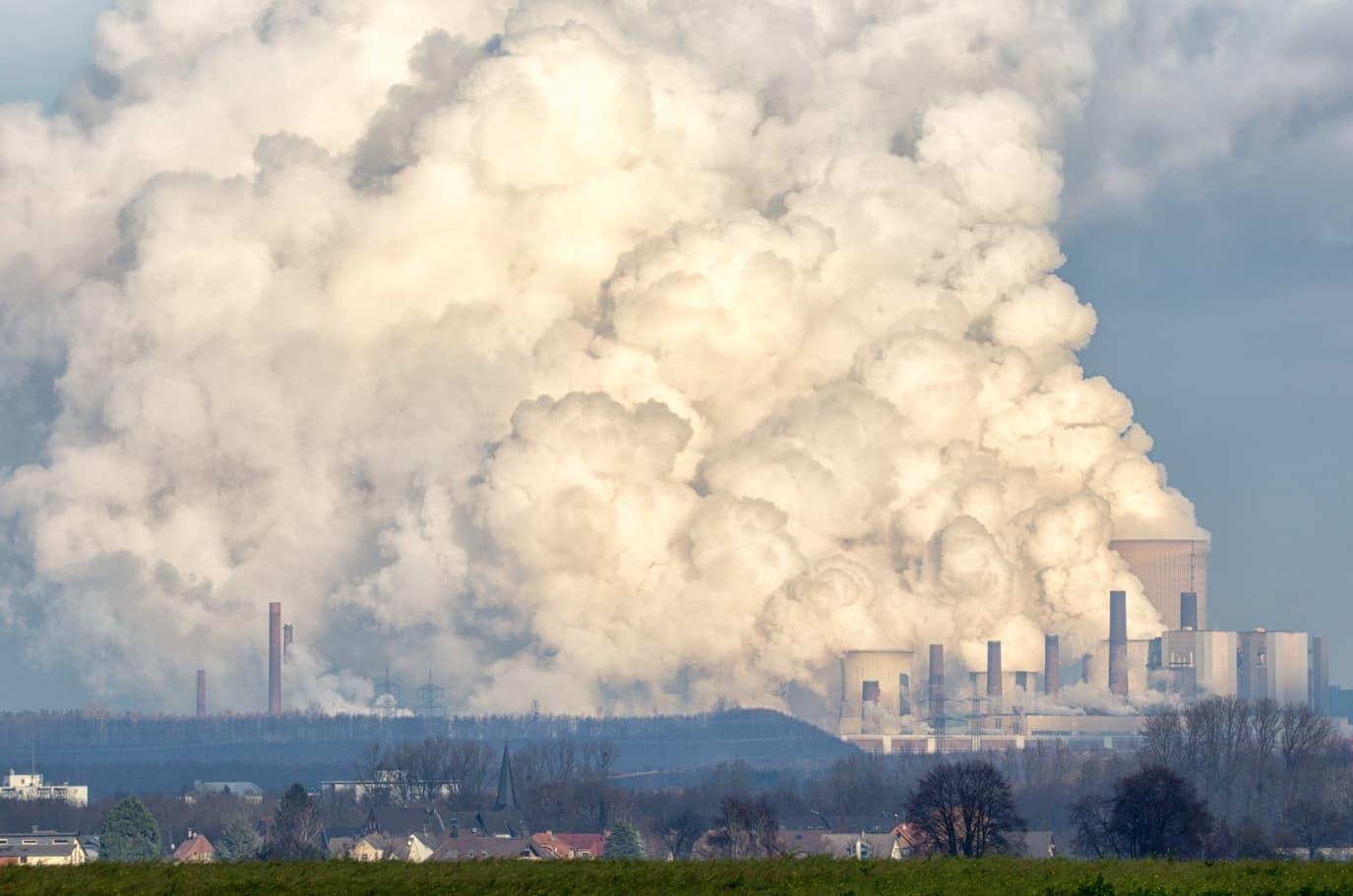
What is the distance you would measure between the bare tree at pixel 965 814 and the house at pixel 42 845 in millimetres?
21586

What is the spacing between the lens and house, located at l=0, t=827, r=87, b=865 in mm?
67375

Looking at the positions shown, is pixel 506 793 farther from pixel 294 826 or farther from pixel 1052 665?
pixel 1052 665

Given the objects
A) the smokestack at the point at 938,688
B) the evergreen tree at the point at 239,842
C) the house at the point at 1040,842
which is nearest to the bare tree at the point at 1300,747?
the house at the point at 1040,842

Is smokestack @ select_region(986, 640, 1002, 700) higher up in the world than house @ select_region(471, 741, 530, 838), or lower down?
higher up

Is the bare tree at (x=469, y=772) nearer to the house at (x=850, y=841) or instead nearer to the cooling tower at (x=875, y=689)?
the house at (x=850, y=841)

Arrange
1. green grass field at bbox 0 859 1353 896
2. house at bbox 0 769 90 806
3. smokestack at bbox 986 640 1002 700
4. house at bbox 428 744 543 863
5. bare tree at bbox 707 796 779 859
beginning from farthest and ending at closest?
smokestack at bbox 986 640 1002 700 < house at bbox 0 769 90 806 < house at bbox 428 744 543 863 < bare tree at bbox 707 796 779 859 < green grass field at bbox 0 859 1353 896

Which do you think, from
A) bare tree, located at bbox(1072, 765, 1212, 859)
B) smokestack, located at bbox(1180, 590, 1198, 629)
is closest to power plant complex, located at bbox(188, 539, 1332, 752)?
smokestack, located at bbox(1180, 590, 1198, 629)

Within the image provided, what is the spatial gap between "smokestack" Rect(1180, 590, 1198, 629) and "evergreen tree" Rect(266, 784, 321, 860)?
7004 cm

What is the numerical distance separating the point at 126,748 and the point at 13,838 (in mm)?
76315

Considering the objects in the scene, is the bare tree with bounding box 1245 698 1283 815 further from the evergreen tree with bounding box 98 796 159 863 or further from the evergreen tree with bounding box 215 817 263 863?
the evergreen tree with bounding box 98 796 159 863

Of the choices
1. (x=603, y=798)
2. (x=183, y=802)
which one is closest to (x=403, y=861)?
(x=603, y=798)

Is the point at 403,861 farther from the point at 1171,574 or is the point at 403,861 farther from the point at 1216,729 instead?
the point at 1171,574

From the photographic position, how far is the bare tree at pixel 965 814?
5628 cm

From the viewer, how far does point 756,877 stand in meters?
31.0
